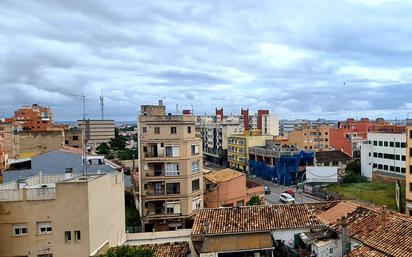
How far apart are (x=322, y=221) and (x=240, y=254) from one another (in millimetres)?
6180

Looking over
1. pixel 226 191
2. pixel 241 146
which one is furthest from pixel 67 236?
pixel 241 146

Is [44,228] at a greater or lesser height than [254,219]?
greater

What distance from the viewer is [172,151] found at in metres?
38.6

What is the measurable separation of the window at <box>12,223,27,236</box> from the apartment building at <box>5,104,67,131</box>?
3279 inches

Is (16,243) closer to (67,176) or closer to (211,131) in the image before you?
(67,176)

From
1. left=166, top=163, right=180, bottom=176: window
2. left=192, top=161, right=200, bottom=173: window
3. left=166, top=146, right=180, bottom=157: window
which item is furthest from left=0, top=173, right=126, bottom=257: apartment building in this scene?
left=192, top=161, right=200, bottom=173: window

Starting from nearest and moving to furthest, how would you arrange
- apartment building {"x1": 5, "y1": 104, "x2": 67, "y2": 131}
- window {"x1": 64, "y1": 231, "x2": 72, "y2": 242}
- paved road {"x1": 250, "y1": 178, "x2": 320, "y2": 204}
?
window {"x1": 64, "y1": 231, "x2": 72, "y2": 242}
paved road {"x1": 250, "y1": 178, "x2": 320, "y2": 204}
apartment building {"x1": 5, "y1": 104, "x2": 67, "y2": 131}

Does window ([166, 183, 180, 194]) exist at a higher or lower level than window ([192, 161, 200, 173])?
lower

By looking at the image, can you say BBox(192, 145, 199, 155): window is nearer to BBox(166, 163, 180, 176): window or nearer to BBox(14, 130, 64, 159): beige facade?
BBox(166, 163, 180, 176): window

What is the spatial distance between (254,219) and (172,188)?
45.9ft

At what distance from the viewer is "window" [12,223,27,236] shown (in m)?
19.9

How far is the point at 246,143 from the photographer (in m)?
81.1

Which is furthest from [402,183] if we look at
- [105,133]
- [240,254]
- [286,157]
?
[105,133]

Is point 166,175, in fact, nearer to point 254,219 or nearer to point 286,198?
point 254,219
